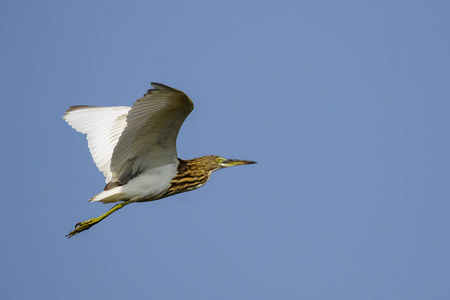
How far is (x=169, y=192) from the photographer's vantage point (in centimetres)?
1058

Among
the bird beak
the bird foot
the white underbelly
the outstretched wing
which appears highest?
the outstretched wing

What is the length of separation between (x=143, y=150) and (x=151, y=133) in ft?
1.78

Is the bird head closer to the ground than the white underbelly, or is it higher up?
higher up

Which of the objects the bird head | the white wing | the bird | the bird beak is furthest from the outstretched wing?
the bird beak

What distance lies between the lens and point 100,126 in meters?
11.6

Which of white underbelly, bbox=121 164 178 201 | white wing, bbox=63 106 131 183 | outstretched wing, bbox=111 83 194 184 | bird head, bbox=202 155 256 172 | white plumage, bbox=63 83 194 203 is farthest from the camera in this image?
bird head, bbox=202 155 256 172

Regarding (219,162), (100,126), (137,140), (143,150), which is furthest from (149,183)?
(100,126)

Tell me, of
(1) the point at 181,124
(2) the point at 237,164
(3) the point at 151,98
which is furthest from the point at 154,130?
(2) the point at 237,164

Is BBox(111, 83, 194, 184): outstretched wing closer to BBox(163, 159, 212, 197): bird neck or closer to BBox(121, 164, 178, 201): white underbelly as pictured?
BBox(121, 164, 178, 201): white underbelly

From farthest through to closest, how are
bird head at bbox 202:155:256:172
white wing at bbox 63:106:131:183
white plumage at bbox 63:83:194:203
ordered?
1. bird head at bbox 202:155:256:172
2. white wing at bbox 63:106:131:183
3. white plumage at bbox 63:83:194:203

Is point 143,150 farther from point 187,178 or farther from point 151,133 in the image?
point 187,178

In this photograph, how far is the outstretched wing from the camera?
8.40 meters

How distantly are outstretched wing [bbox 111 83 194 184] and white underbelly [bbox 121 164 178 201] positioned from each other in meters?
0.09

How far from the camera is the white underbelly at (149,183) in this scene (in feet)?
33.4
